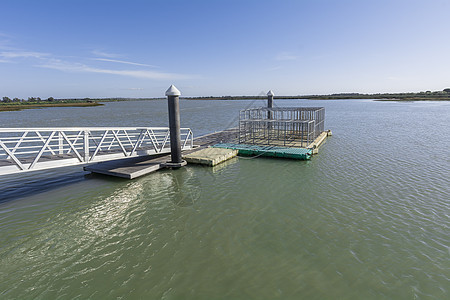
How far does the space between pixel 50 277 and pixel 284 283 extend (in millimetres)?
7156

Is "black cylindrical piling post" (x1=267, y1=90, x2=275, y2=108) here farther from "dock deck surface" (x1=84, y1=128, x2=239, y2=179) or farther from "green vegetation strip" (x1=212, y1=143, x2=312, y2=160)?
"dock deck surface" (x1=84, y1=128, x2=239, y2=179)

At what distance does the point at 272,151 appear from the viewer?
2164cm

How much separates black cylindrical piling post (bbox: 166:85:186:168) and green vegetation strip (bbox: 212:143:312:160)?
653 cm

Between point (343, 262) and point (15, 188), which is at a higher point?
point (15, 188)

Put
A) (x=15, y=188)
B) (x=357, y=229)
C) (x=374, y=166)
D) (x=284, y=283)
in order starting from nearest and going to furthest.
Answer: (x=284, y=283) → (x=357, y=229) → (x=15, y=188) → (x=374, y=166)

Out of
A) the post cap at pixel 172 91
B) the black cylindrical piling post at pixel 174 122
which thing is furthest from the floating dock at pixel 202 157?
the post cap at pixel 172 91

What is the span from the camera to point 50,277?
7348 mm

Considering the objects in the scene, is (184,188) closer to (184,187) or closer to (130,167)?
(184,187)

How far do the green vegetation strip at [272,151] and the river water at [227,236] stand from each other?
3949mm

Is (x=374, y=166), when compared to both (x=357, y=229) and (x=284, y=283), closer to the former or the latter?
(x=357, y=229)

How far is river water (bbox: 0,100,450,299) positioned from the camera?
699cm

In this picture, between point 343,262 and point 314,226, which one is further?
point 314,226

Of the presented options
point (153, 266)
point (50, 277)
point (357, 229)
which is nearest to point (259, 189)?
point (357, 229)

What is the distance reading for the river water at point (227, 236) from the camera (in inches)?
275
